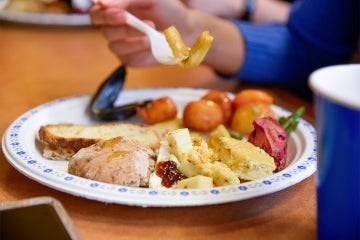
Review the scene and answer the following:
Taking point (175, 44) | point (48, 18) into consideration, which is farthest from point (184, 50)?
point (48, 18)

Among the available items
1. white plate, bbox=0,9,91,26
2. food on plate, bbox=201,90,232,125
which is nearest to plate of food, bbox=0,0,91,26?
white plate, bbox=0,9,91,26

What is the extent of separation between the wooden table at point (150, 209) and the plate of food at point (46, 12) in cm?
36

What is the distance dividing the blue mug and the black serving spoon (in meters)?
0.51

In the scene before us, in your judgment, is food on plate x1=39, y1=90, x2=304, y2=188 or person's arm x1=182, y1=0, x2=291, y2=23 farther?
person's arm x1=182, y1=0, x2=291, y2=23

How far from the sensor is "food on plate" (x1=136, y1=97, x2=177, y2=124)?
0.97 meters

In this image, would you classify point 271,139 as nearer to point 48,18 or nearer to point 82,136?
point 82,136

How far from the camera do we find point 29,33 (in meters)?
1.60

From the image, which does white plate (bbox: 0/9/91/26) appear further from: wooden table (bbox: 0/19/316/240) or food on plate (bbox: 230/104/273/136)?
food on plate (bbox: 230/104/273/136)

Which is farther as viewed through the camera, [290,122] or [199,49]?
[290,122]

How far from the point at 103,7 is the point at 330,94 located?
585 millimetres

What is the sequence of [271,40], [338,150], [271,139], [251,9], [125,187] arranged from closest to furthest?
1. [338,150]
2. [125,187]
3. [271,139]
4. [271,40]
5. [251,9]

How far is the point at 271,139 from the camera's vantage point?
78cm

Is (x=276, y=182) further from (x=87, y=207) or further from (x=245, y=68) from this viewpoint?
(x=245, y=68)

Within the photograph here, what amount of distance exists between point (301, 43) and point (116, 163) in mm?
754
